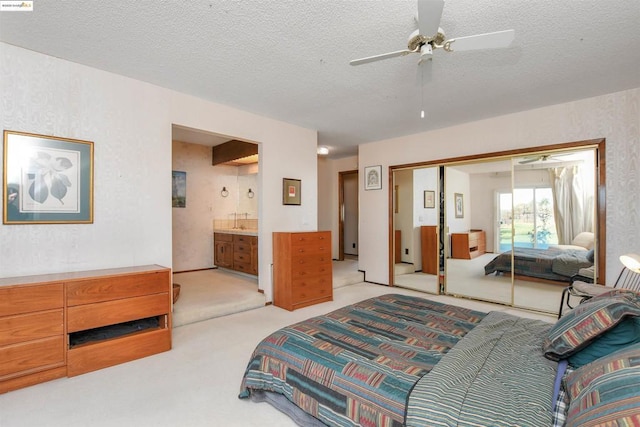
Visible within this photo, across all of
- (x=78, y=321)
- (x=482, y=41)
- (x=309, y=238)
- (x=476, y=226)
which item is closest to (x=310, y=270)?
(x=309, y=238)

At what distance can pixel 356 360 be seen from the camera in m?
1.57

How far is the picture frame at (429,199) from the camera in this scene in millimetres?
4914

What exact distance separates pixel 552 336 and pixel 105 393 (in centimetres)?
289

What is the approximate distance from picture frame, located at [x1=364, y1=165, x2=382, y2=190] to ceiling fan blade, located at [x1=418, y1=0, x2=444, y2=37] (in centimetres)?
364

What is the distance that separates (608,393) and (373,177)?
4.79 metres

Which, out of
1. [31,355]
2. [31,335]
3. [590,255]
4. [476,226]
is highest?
Result: [476,226]

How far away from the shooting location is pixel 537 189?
3930 mm

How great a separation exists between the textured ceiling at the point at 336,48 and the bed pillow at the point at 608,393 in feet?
6.80

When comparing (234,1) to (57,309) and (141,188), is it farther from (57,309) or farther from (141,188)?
(57,309)

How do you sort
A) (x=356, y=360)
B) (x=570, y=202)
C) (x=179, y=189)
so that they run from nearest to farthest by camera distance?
(x=356, y=360) → (x=570, y=202) → (x=179, y=189)

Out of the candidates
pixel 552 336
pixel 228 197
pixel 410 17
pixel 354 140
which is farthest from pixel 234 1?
pixel 228 197

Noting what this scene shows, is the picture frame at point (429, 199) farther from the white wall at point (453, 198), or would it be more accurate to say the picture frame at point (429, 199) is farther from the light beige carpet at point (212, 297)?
the light beige carpet at point (212, 297)

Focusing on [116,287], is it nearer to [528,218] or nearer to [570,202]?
[528,218]

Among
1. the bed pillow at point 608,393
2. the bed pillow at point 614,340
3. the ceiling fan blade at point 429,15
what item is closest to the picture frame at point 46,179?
the ceiling fan blade at point 429,15
